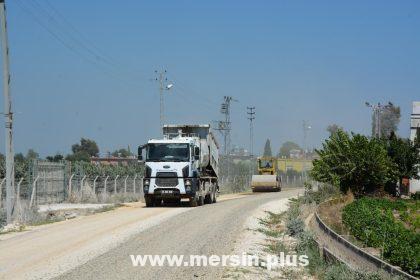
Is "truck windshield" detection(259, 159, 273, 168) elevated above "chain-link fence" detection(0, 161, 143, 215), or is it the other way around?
"truck windshield" detection(259, 159, 273, 168)

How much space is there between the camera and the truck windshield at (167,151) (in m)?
31.5

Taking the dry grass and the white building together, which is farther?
the white building

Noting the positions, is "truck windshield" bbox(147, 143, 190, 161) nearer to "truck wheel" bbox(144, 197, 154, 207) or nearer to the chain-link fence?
"truck wheel" bbox(144, 197, 154, 207)

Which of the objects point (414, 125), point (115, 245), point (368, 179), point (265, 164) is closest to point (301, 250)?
point (115, 245)

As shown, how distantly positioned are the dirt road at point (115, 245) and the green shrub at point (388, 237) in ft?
12.6

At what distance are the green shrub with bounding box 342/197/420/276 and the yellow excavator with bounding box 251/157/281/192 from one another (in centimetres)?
3973

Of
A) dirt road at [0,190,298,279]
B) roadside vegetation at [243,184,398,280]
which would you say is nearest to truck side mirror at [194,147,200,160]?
roadside vegetation at [243,184,398,280]

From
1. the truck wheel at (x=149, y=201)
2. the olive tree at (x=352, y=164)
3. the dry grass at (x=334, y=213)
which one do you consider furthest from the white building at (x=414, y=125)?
the truck wheel at (x=149, y=201)

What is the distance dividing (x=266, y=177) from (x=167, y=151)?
34.2 metres

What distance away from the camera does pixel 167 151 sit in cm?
3159

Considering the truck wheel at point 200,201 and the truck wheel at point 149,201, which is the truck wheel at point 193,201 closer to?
the truck wheel at point 200,201

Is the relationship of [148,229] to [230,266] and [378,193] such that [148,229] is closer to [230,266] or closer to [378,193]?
[230,266]

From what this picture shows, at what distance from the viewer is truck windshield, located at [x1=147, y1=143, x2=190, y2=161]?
31469 mm

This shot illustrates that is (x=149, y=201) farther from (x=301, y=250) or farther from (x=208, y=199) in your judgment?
(x=301, y=250)
